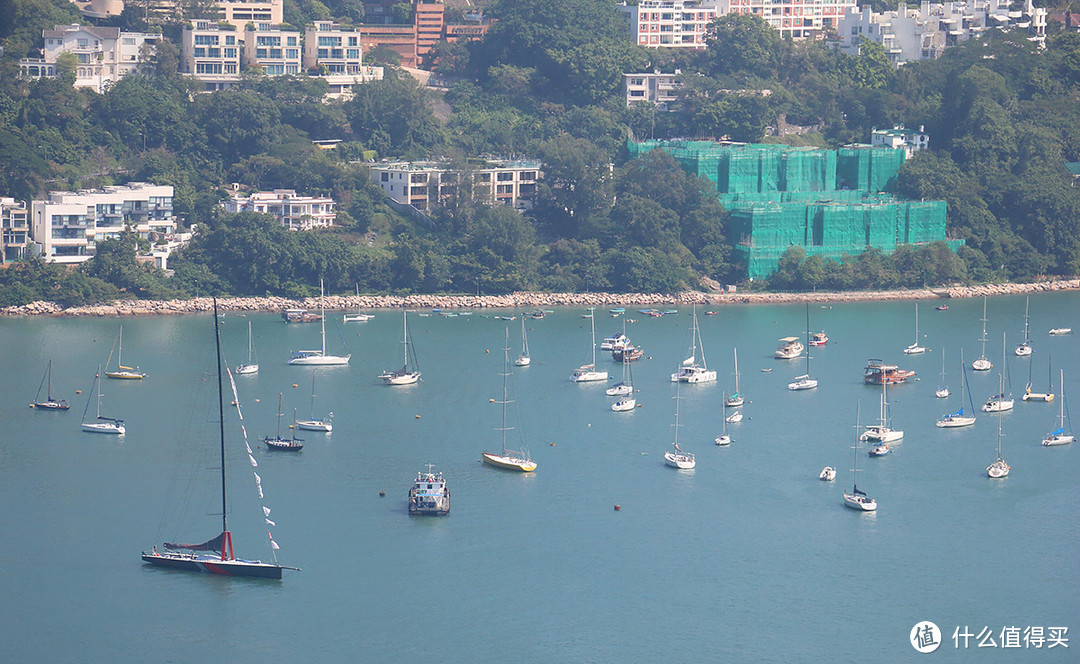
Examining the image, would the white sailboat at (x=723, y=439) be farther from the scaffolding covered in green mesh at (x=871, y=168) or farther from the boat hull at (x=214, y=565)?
the scaffolding covered in green mesh at (x=871, y=168)

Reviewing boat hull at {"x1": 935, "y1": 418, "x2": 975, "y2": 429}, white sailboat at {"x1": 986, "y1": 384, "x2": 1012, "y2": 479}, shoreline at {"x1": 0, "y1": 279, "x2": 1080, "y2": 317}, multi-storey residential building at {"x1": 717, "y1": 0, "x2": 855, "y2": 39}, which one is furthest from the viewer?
multi-storey residential building at {"x1": 717, "y1": 0, "x2": 855, "y2": 39}

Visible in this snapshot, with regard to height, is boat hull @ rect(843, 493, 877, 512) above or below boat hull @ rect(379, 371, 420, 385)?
below

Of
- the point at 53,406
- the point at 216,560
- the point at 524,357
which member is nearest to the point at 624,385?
the point at 524,357

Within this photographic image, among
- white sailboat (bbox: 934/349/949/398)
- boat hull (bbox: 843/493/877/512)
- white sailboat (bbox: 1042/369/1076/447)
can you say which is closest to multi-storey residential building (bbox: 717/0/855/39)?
white sailboat (bbox: 934/349/949/398)

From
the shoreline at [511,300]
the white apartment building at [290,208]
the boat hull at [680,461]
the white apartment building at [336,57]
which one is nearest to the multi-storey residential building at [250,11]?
the white apartment building at [336,57]

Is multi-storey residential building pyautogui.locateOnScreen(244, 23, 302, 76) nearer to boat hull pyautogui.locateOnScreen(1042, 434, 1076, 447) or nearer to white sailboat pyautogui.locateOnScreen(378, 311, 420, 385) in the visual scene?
white sailboat pyautogui.locateOnScreen(378, 311, 420, 385)

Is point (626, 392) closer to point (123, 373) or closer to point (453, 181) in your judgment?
point (123, 373)

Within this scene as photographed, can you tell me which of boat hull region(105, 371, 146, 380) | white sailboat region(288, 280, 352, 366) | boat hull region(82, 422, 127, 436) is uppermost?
white sailboat region(288, 280, 352, 366)
